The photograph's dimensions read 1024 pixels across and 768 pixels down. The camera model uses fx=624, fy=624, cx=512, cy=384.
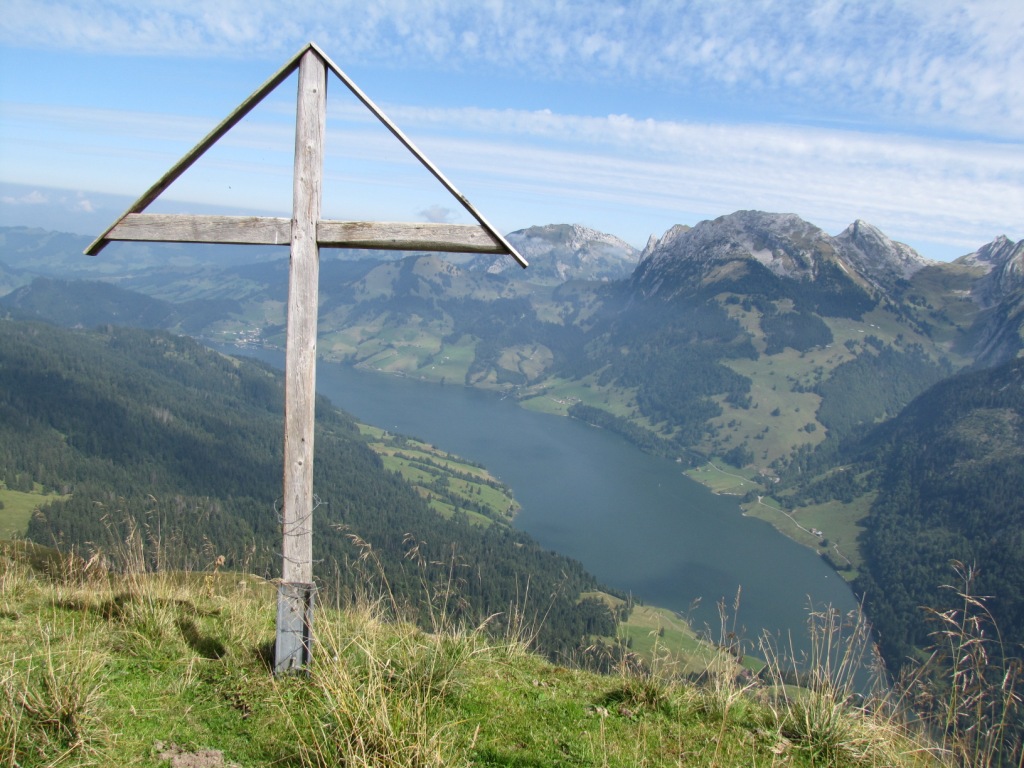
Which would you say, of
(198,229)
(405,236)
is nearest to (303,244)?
(405,236)

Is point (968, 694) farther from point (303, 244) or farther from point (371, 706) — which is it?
point (303, 244)

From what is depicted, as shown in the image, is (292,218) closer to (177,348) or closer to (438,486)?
(438,486)

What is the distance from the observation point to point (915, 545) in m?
110

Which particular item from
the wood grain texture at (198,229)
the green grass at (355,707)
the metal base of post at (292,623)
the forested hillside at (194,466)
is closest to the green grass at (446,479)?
the forested hillside at (194,466)

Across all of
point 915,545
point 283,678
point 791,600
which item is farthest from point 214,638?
point 915,545

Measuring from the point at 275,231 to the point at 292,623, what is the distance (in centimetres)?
292

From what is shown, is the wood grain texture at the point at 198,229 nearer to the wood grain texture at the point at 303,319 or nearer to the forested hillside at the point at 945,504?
the wood grain texture at the point at 303,319

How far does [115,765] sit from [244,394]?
6725 inches

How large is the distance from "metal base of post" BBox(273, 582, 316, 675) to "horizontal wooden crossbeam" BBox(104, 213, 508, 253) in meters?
2.57

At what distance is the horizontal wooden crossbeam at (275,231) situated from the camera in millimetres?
4613

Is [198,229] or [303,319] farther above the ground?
[198,229]

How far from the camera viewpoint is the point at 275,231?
4.74 metres

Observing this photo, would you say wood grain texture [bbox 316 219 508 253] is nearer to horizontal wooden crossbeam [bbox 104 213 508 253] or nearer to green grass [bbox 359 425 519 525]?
horizontal wooden crossbeam [bbox 104 213 508 253]

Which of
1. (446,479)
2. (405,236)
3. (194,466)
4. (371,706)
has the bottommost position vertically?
(446,479)
